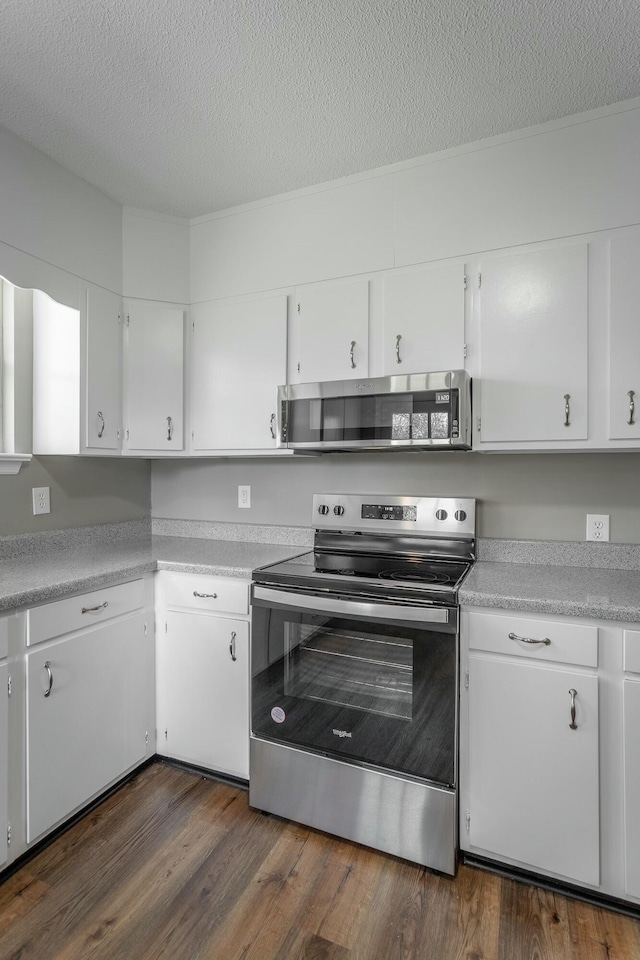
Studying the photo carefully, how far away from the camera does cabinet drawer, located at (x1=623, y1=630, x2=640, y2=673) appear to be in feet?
4.81

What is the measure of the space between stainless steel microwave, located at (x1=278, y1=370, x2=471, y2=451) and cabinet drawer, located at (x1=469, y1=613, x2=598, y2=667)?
0.65 metres

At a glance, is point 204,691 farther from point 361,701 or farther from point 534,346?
point 534,346

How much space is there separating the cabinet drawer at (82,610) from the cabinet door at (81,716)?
0.13 ft

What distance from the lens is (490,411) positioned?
1942 mm

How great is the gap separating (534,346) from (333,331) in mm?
810

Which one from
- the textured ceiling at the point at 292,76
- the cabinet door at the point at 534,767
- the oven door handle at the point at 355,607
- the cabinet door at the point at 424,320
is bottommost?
the cabinet door at the point at 534,767

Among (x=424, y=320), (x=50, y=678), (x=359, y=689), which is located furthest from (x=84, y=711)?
(x=424, y=320)

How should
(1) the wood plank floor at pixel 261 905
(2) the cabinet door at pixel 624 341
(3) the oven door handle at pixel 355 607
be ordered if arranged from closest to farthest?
1. (1) the wood plank floor at pixel 261 905
2. (3) the oven door handle at pixel 355 607
3. (2) the cabinet door at pixel 624 341

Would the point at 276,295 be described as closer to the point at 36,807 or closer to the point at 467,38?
the point at 467,38

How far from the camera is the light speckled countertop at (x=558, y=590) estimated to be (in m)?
1.51

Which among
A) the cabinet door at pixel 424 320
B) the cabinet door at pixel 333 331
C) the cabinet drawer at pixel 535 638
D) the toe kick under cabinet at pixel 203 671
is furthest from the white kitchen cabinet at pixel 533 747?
the cabinet door at pixel 333 331

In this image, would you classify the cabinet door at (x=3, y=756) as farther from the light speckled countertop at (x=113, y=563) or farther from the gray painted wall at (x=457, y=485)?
the gray painted wall at (x=457, y=485)

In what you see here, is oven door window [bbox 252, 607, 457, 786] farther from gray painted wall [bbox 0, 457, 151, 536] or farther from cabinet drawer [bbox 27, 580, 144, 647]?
gray painted wall [bbox 0, 457, 151, 536]

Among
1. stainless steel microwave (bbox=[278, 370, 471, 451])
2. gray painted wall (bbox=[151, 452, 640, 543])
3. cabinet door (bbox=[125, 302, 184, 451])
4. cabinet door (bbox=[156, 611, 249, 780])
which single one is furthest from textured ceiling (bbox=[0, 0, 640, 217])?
cabinet door (bbox=[156, 611, 249, 780])
